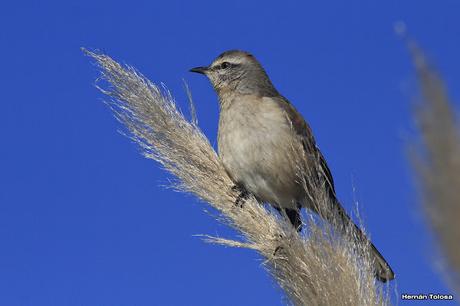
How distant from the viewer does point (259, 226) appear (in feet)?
11.3

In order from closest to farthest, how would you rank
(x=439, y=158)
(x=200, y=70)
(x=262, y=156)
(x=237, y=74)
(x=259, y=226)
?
(x=439, y=158) < (x=259, y=226) < (x=262, y=156) < (x=237, y=74) < (x=200, y=70)

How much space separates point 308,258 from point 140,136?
69.0 inches

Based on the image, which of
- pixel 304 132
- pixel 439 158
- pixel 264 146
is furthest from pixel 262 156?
pixel 439 158

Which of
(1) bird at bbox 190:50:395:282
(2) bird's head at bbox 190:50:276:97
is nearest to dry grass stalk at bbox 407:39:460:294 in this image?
(1) bird at bbox 190:50:395:282

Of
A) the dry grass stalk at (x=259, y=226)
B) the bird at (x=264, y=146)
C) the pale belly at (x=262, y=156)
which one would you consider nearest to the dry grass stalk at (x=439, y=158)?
the dry grass stalk at (x=259, y=226)

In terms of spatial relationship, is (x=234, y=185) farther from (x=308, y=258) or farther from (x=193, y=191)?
(x=308, y=258)

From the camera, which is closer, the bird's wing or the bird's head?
the bird's wing

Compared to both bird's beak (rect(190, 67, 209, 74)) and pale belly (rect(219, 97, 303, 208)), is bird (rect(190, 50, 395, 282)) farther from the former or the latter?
bird's beak (rect(190, 67, 209, 74))

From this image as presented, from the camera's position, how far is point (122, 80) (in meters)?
3.90

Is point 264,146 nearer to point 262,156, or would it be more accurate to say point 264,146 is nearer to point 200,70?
point 262,156

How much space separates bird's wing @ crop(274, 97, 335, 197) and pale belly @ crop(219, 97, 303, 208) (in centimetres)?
19

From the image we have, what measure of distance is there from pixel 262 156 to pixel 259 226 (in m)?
1.90

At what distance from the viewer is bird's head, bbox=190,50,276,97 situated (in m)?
5.93

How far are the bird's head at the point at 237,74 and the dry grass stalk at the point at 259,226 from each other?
1.39 meters
